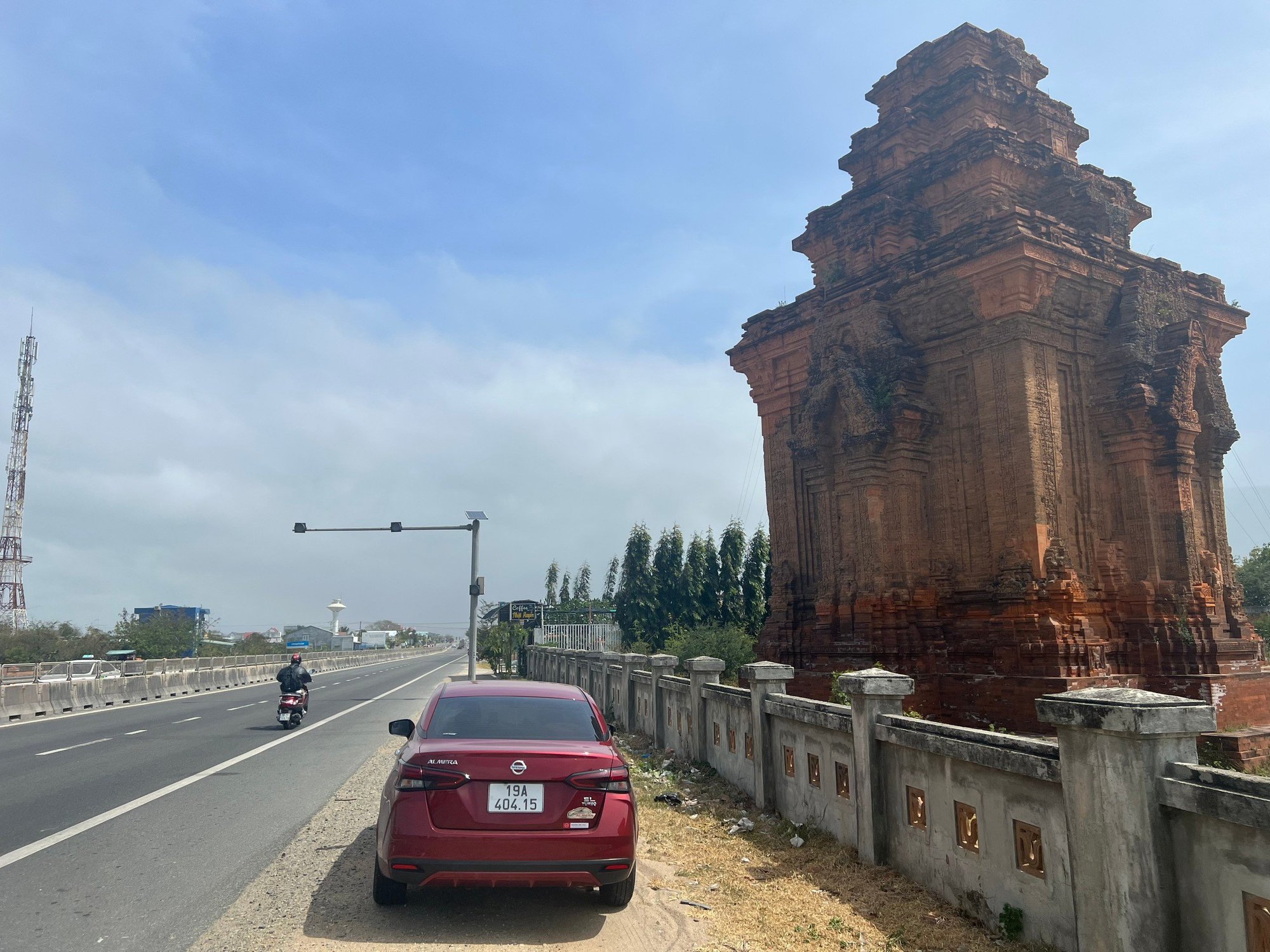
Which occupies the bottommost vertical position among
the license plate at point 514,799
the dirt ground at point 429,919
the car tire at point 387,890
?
the dirt ground at point 429,919

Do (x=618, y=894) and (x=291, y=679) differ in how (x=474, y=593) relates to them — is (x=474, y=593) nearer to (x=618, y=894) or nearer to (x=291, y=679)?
(x=291, y=679)

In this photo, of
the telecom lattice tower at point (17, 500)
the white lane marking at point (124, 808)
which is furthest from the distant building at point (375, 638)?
the white lane marking at point (124, 808)

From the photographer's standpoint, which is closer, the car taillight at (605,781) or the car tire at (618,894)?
the car taillight at (605,781)

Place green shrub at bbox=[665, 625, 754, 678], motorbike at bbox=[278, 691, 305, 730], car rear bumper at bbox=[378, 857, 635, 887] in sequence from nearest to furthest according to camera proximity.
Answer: car rear bumper at bbox=[378, 857, 635, 887]
motorbike at bbox=[278, 691, 305, 730]
green shrub at bbox=[665, 625, 754, 678]

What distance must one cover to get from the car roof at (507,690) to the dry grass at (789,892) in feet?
5.21

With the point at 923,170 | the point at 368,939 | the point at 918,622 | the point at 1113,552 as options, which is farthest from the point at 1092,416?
the point at 368,939

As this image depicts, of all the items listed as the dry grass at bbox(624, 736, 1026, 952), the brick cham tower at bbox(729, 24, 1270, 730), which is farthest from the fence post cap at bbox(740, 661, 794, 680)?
the brick cham tower at bbox(729, 24, 1270, 730)

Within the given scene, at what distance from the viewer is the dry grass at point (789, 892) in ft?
17.1

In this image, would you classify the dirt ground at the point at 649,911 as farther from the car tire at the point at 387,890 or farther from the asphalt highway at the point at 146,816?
the asphalt highway at the point at 146,816

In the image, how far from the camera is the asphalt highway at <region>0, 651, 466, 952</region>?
17.9 feet

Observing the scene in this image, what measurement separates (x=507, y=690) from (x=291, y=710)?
13.3 meters

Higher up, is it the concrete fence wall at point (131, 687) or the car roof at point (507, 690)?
the car roof at point (507, 690)

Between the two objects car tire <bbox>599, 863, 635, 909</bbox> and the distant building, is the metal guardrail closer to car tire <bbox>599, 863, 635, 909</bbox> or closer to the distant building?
car tire <bbox>599, 863, 635, 909</bbox>

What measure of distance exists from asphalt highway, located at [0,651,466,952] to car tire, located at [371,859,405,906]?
1021 mm
